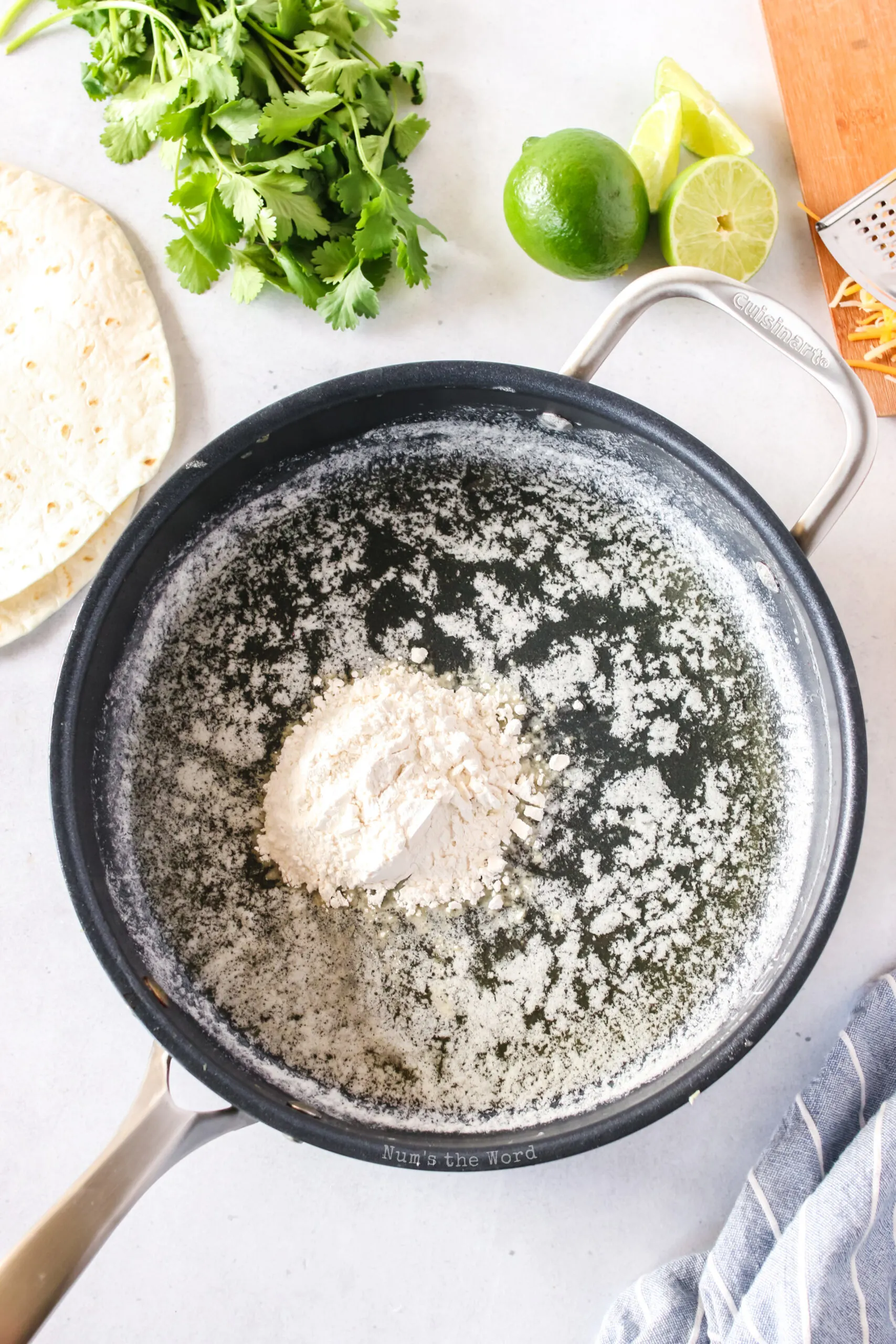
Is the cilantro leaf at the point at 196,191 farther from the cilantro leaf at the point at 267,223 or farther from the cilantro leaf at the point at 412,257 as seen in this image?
the cilantro leaf at the point at 412,257

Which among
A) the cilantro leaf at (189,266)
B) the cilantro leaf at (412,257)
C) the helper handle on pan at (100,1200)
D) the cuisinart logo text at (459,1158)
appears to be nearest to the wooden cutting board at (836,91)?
the cilantro leaf at (412,257)

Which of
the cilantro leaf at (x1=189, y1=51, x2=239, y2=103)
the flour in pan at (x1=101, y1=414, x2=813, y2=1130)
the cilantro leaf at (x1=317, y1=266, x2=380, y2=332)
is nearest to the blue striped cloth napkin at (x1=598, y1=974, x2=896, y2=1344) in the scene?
the flour in pan at (x1=101, y1=414, x2=813, y2=1130)

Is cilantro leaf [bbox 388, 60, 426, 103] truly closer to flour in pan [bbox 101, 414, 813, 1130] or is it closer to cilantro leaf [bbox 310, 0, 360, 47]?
cilantro leaf [bbox 310, 0, 360, 47]

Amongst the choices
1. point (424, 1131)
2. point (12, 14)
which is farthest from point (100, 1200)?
point (12, 14)

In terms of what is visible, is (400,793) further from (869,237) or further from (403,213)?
(869,237)

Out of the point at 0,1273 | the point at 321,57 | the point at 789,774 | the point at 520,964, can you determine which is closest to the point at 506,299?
the point at 321,57
